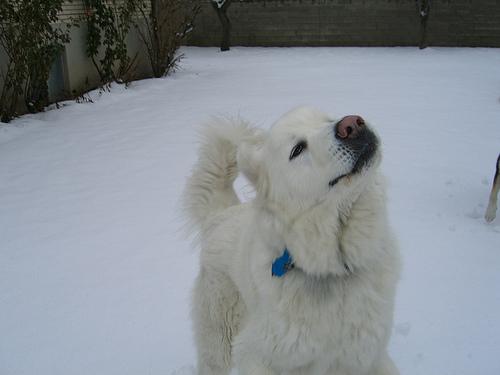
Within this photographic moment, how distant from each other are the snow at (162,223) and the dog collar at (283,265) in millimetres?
1160

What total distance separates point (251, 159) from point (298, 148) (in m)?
0.26

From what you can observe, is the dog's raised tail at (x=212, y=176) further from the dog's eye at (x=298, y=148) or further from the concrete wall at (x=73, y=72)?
the concrete wall at (x=73, y=72)

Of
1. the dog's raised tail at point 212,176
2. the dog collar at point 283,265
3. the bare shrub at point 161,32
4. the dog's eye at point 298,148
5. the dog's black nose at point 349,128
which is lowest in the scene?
the dog collar at point 283,265

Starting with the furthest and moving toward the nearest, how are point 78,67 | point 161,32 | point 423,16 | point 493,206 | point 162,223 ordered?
point 423,16 < point 161,32 < point 78,67 < point 162,223 < point 493,206

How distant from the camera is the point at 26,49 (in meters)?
7.68

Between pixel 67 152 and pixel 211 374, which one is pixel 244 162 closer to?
pixel 211 374

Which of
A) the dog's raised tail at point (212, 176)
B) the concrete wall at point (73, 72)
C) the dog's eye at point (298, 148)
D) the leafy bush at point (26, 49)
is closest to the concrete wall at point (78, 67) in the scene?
the concrete wall at point (73, 72)

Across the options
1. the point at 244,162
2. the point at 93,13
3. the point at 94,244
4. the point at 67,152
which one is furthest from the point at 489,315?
the point at 93,13

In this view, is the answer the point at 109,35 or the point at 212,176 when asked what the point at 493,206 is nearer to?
the point at 212,176

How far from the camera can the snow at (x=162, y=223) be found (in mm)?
2994

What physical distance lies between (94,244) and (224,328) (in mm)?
2207

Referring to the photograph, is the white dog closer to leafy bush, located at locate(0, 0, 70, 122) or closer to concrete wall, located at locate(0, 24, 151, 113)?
leafy bush, located at locate(0, 0, 70, 122)

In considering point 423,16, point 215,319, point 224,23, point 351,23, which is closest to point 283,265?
point 215,319

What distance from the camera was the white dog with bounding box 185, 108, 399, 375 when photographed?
182 cm
